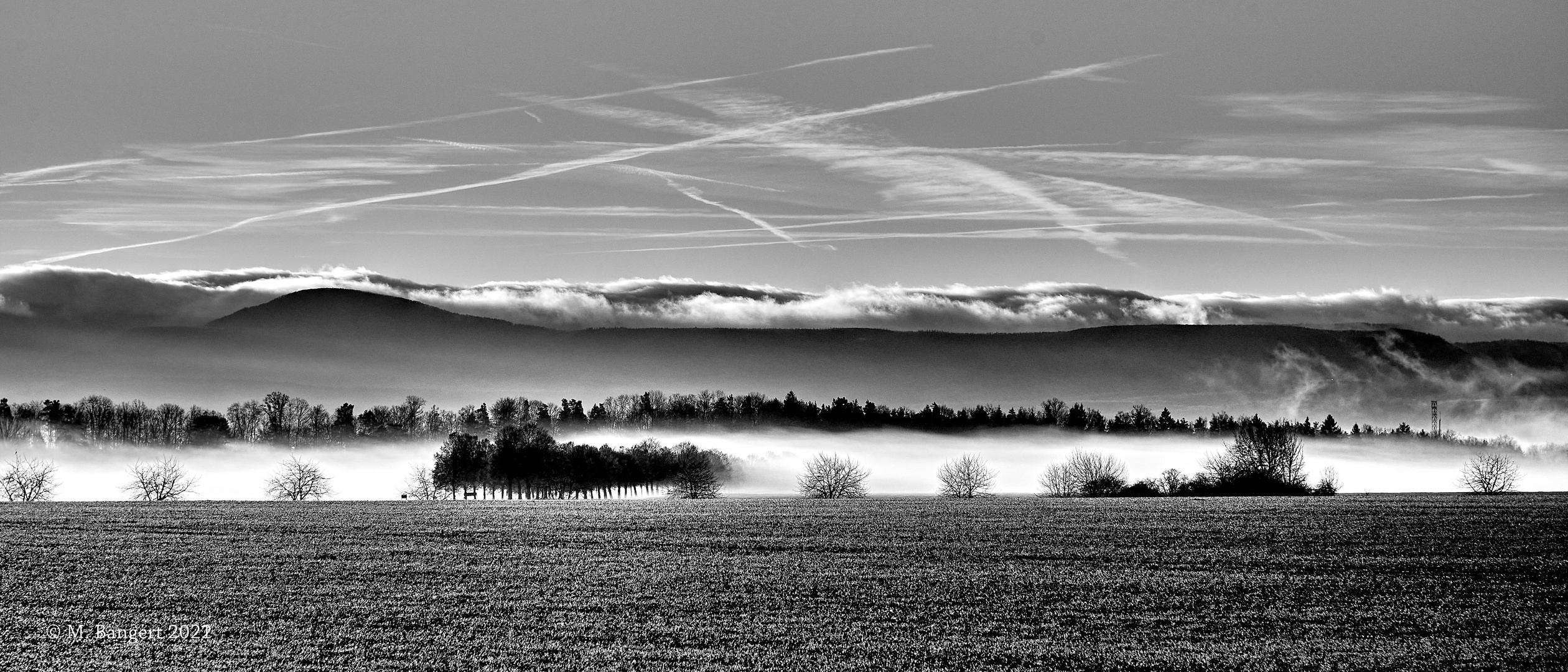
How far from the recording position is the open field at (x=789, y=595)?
1303 inches

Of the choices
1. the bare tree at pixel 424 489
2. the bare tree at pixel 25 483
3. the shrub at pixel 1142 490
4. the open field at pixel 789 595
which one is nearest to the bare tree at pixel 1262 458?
the shrub at pixel 1142 490

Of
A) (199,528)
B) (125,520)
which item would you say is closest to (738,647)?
(199,528)

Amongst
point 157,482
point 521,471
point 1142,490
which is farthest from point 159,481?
point 1142,490

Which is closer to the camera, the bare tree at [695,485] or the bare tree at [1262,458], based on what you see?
the bare tree at [1262,458]

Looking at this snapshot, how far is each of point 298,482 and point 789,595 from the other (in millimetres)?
145698

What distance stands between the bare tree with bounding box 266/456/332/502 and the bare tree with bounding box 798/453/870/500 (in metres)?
71.0

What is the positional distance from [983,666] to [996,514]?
60441 mm

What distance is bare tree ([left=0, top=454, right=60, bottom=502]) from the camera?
15388 cm

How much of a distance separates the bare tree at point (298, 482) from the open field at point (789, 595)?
92.9 m

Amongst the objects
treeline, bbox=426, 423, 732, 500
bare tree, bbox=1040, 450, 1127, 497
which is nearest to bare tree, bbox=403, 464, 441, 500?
treeline, bbox=426, 423, 732, 500

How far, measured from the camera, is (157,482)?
525 feet

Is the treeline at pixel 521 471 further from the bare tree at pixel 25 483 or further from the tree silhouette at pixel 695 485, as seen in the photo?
the bare tree at pixel 25 483

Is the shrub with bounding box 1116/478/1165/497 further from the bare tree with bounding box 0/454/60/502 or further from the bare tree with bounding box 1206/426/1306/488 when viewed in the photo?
the bare tree with bounding box 0/454/60/502

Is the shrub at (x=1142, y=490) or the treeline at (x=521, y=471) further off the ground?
the treeline at (x=521, y=471)
